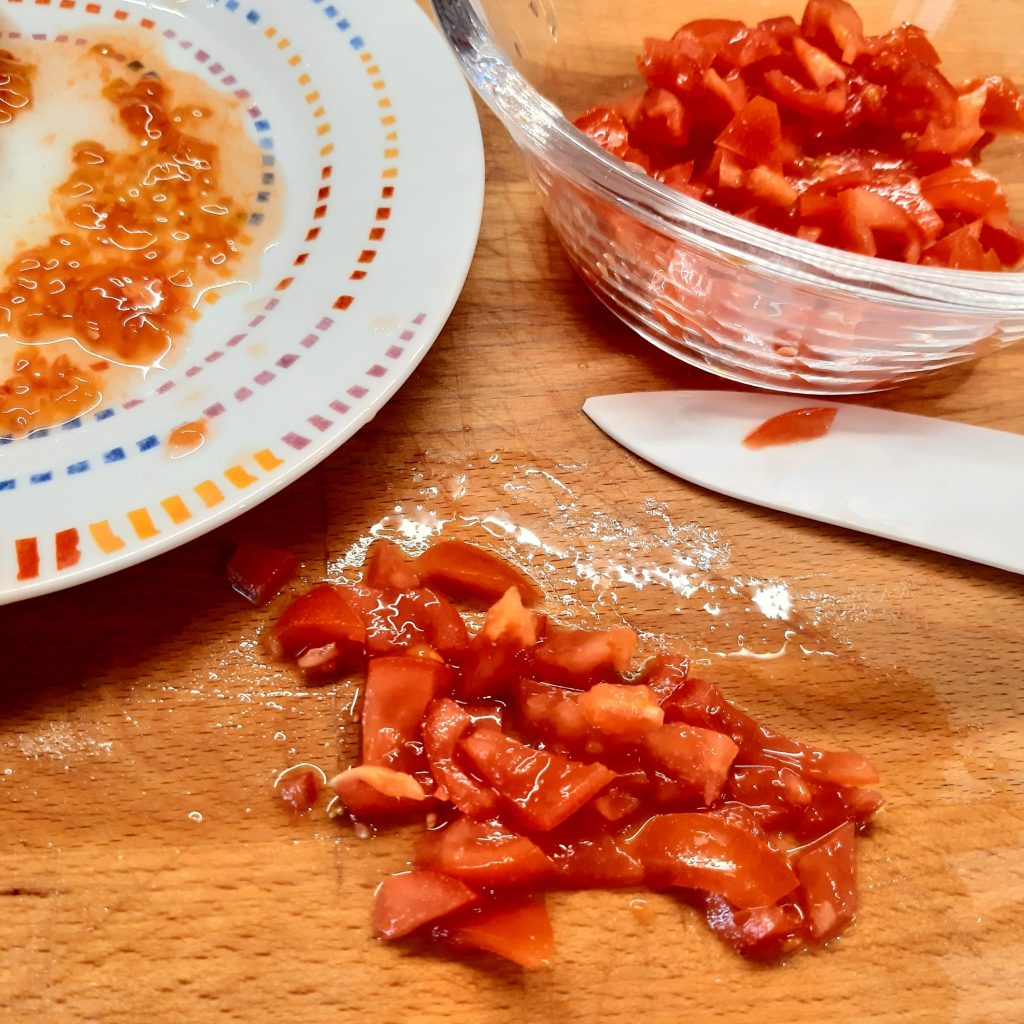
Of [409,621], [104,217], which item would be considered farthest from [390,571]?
[104,217]

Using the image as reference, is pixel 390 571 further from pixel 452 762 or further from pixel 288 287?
pixel 288 287

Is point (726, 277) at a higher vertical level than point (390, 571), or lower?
higher

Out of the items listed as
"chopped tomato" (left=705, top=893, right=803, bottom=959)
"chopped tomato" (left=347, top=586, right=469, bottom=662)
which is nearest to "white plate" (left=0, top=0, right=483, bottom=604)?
"chopped tomato" (left=347, top=586, right=469, bottom=662)

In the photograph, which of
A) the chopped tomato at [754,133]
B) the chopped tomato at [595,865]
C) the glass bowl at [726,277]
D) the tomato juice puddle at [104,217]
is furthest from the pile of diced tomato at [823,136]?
the chopped tomato at [595,865]

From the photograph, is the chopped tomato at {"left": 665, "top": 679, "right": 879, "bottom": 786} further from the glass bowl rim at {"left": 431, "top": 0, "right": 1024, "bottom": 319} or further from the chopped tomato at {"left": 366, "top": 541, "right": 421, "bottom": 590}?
the glass bowl rim at {"left": 431, "top": 0, "right": 1024, "bottom": 319}

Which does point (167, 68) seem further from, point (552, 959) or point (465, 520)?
point (552, 959)

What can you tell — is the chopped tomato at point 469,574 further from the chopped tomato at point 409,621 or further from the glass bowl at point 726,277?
the glass bowl at point 726,277
